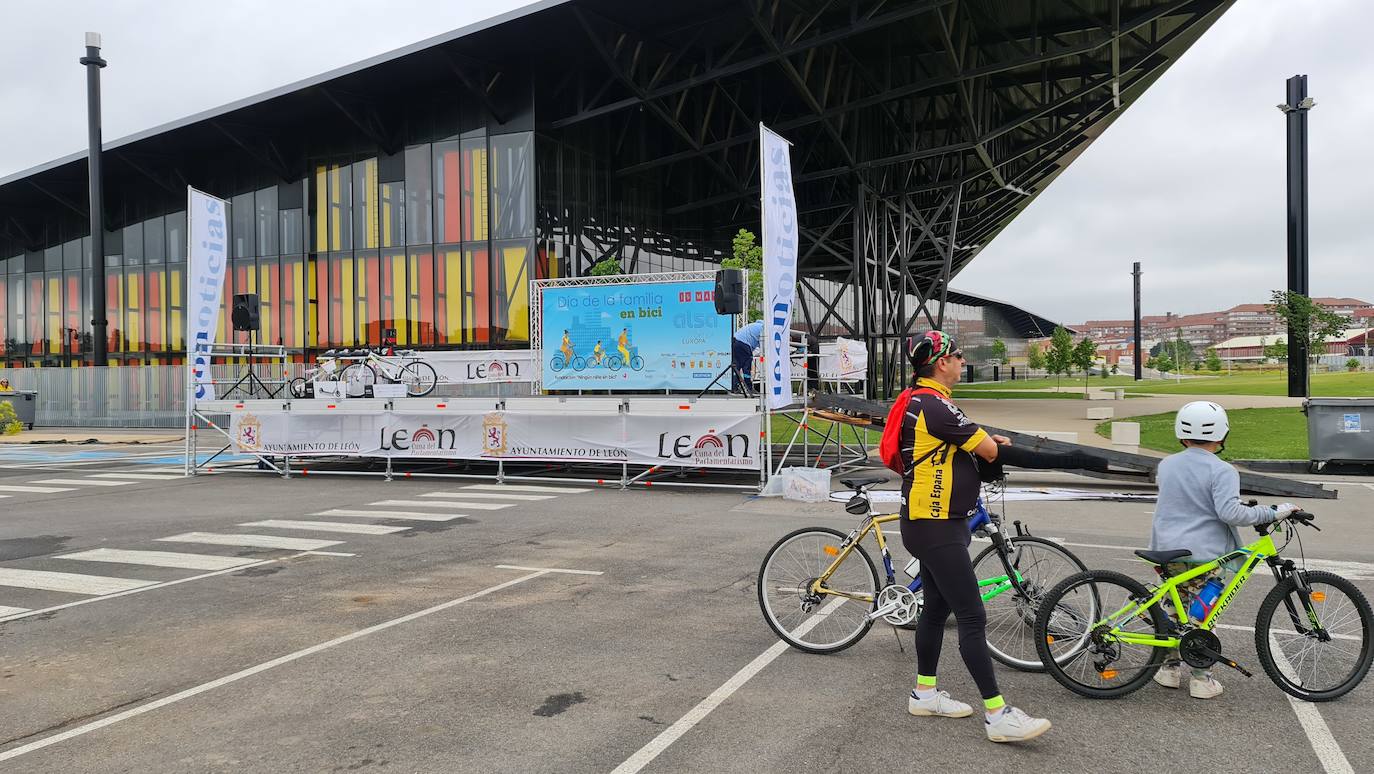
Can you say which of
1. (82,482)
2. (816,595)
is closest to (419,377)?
(82,482)

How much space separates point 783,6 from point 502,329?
14666 millimetres

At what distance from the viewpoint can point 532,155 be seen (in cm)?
3184

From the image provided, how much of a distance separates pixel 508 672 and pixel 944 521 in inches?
113

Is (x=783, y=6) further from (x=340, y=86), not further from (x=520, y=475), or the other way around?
(x=520, y=475)

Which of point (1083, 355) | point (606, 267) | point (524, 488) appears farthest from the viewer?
point (1083, 355)

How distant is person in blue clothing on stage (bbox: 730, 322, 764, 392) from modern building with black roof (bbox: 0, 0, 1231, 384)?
14.2m

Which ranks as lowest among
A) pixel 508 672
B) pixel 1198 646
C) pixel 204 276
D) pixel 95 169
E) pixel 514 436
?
pixel 508 672

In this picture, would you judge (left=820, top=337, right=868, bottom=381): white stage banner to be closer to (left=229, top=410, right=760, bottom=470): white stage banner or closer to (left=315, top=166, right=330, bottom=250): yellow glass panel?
(left=229, top=410, right=760, bottom=470): white stage banner

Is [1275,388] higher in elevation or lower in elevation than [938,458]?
lower

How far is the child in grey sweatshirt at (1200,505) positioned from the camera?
185 inches

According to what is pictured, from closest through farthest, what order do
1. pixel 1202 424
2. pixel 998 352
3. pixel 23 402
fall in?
pixel 1202 424 < pixel 23 402 < pixel 998 352

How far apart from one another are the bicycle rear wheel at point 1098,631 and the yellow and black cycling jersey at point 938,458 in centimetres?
100

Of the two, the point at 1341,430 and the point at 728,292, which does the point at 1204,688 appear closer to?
the point at 728,292

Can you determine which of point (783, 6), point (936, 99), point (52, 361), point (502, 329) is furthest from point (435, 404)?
point (52, 361)
